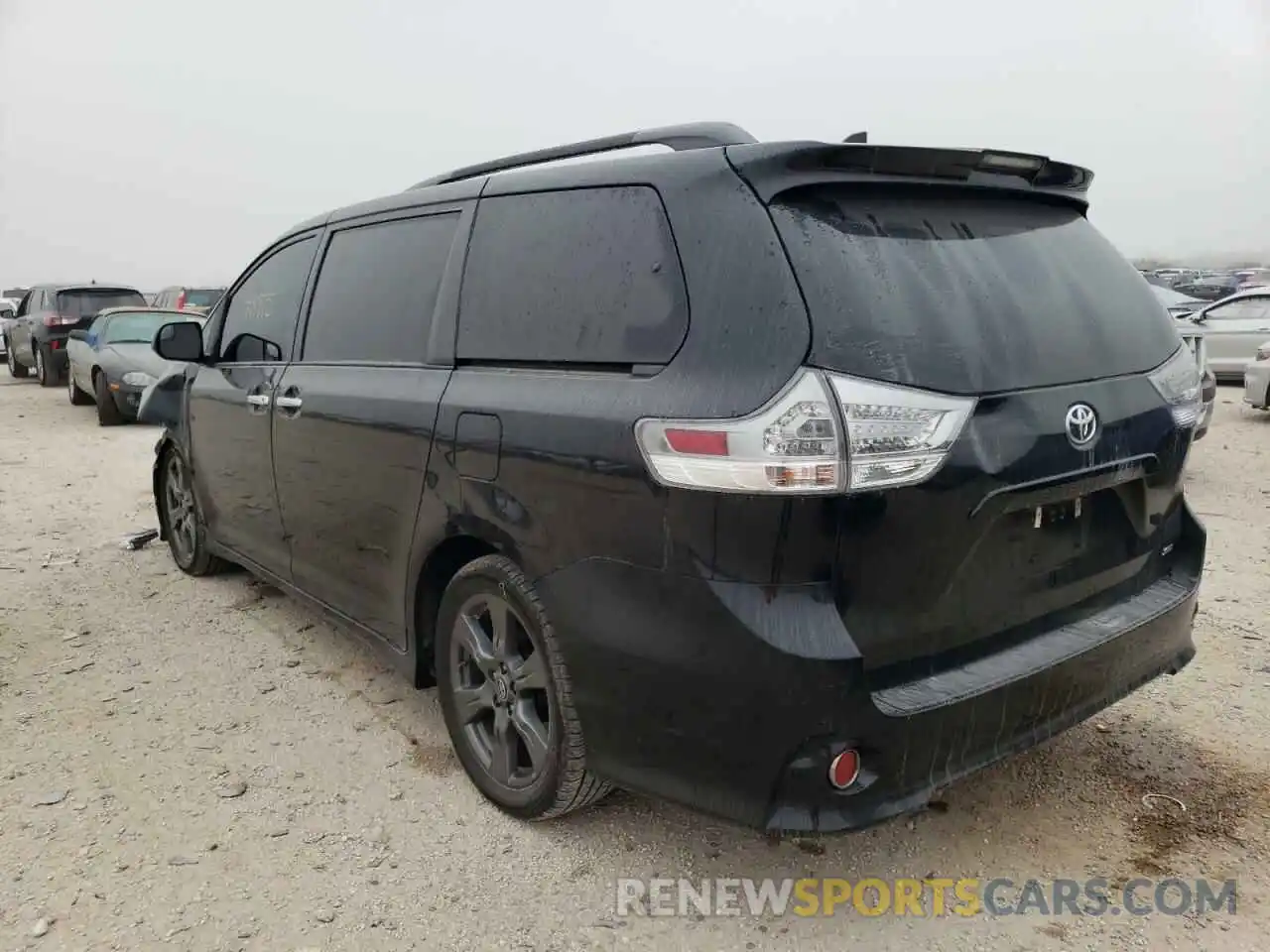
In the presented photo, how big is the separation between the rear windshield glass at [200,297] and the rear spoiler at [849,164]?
20501 mm

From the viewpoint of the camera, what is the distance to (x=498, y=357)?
2641 millimetres

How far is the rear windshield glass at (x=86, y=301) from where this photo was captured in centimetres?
1526

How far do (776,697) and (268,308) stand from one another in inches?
122

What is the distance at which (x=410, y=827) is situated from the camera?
272 cm

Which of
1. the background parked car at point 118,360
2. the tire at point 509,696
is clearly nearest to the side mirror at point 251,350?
the tire at point 509,696

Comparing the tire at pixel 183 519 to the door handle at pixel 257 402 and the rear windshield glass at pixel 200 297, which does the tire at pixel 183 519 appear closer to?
the door handle at pixel 257 402

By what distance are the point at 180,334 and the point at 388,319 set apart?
5.47 ft

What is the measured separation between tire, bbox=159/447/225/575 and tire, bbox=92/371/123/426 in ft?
23.7

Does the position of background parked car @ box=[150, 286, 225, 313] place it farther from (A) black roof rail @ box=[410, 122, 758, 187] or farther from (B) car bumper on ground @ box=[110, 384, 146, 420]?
(A) black roof rail @ box=[410, 122, 758, 187]

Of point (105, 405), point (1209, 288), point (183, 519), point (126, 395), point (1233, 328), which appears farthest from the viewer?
point (1209, 288)

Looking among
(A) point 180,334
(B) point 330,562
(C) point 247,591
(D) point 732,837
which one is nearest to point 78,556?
(C) point 247,591

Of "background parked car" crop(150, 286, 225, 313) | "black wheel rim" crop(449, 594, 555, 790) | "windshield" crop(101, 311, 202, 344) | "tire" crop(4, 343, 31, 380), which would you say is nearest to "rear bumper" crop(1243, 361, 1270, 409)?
"black wheel rim" crop(449, 594, 555, 790)

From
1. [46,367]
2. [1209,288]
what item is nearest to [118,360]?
[46,367]

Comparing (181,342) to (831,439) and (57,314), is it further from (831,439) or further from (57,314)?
(57,314)
